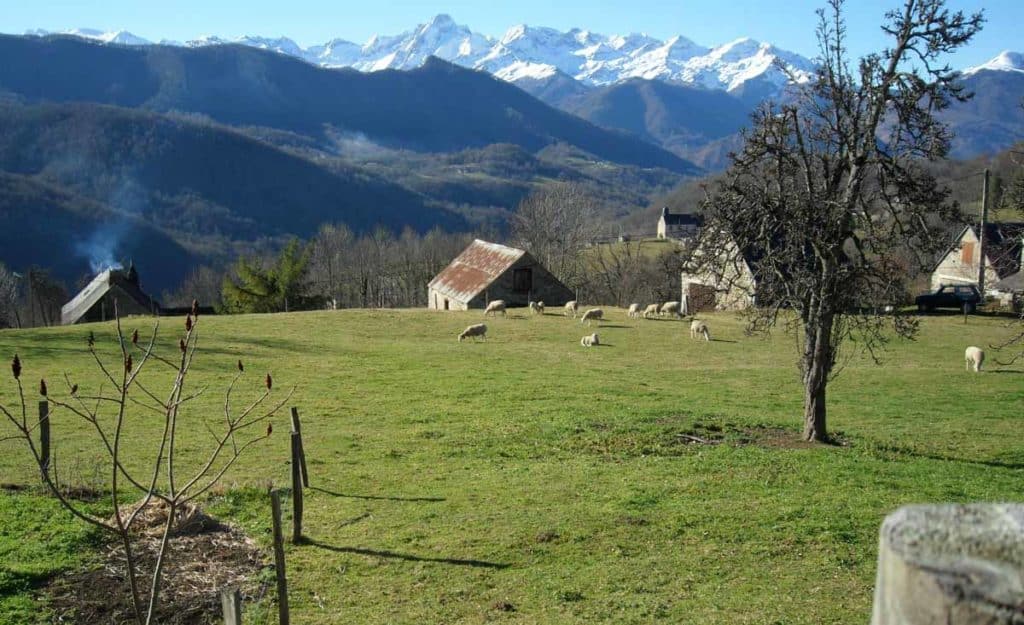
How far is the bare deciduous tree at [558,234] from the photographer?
86.9 metres

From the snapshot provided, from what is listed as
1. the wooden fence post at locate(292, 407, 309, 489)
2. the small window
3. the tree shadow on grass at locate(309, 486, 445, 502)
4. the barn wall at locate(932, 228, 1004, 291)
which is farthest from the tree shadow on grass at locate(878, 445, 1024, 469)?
the small window

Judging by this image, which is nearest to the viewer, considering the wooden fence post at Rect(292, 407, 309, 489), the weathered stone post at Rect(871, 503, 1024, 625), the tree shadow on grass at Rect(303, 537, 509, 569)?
the weathered stone post at Rect(871, 503, 1024, 625)

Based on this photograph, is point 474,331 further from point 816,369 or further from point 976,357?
point 816,369

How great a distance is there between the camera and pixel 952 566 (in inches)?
57.2

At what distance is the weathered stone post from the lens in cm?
140

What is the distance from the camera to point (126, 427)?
838 inches

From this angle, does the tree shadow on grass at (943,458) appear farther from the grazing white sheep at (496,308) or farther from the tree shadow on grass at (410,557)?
the grazing white sheep at (496,308)

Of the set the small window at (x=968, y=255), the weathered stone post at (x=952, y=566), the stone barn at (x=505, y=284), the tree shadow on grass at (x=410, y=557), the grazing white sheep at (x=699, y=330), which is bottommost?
the tree shadow on grass at (x=410, y=557)

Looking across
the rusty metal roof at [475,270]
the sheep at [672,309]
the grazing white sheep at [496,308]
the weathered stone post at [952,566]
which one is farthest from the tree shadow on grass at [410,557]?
the rusty metal roof at [475,270]

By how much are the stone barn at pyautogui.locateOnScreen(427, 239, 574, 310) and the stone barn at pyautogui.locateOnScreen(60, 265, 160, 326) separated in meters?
23.5

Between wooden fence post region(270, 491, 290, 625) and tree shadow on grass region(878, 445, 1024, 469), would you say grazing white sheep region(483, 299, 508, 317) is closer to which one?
tree shadow on grass region(878, 445, 1024, 469)

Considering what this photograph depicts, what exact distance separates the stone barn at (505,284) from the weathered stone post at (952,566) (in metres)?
57.4

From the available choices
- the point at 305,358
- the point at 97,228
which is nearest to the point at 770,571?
the point at 305,358

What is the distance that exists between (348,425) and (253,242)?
6748 inches
